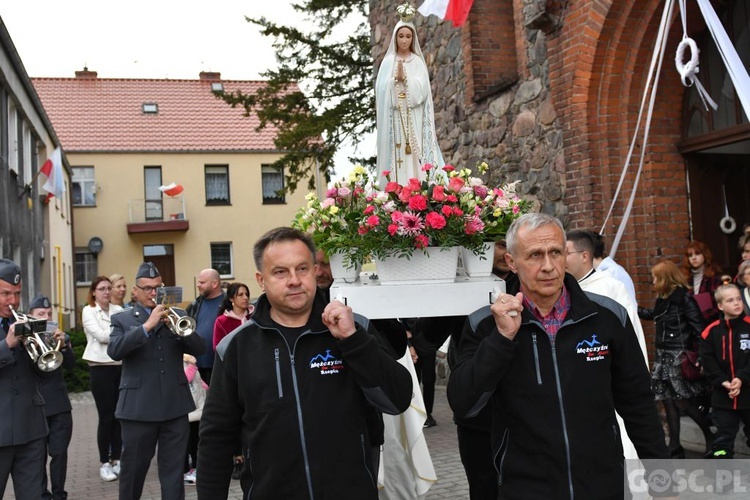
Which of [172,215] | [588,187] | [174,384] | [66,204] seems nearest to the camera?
[174,384]

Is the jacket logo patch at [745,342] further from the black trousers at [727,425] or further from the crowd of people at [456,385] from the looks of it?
the crowd of people at [456,385]

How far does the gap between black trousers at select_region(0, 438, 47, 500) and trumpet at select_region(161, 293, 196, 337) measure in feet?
3.90

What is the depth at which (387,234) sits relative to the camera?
3926 mm

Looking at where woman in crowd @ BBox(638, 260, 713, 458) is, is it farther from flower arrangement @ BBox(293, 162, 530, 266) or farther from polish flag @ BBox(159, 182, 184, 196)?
polish flag @ BBox(159, 182, 184, 196)

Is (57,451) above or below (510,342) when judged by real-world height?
below

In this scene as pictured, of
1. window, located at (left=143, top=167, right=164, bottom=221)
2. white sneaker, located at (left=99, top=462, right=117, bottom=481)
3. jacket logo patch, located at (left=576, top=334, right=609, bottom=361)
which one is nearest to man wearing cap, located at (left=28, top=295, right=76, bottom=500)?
white sneaker, located at (left=99, top=462, right=117, bottom=481)

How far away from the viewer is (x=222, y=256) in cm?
3588

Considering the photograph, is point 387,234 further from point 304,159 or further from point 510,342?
point 304,159

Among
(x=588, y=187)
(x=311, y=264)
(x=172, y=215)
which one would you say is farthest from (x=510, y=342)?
(x=172, y=215)

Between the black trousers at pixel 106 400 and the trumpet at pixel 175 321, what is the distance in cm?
271

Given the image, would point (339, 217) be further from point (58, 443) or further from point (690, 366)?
point (690, 366)

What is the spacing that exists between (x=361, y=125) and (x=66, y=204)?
17.0 metres

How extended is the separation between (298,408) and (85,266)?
33.9 metres

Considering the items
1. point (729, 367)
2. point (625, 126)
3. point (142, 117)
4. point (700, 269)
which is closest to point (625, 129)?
point (625, 126)
